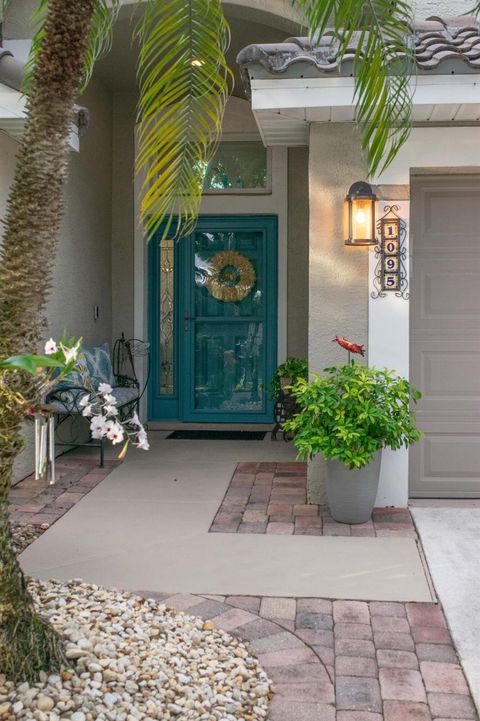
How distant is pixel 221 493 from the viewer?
19.0ft

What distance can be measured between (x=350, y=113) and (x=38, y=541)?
3.41 m

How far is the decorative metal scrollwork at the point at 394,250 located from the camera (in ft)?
17.3

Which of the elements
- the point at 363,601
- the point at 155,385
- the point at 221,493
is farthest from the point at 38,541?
the point at 155,385

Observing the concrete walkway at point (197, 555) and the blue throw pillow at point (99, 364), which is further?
the blue throw pillow at point (99, 364)

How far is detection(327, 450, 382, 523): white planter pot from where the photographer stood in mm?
4898

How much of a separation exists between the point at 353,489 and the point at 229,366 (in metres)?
4.16

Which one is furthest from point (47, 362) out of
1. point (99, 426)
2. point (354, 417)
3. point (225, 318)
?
point (225, 318)

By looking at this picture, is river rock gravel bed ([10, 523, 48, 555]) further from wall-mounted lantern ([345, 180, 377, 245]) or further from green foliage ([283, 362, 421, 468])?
wall-mounted lantern ([345, 180, 377, 245])

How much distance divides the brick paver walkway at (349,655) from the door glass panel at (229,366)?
205 inches

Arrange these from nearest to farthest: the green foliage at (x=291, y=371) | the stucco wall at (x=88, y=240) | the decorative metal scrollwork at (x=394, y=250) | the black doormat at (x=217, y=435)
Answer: the decorative metal scrollwork at (x=394, y=250)
the stucco wall at (x=88, y=240)
the green foliage at (x=291, y=371)
the black doormat at (x=217, y=435)

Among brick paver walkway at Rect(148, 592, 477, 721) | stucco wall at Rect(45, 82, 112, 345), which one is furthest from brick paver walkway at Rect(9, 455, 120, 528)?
brick paver walkway at Rect(148, 592, 477, 721)

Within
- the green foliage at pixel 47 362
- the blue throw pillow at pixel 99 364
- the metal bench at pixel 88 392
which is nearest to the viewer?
the green foliage at pixel 47 362

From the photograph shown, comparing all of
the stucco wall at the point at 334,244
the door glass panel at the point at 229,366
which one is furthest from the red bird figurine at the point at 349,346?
the door glass panel at the point at 229,366

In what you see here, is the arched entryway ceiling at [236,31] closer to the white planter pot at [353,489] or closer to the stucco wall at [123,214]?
the stucco wall at [123,214]
